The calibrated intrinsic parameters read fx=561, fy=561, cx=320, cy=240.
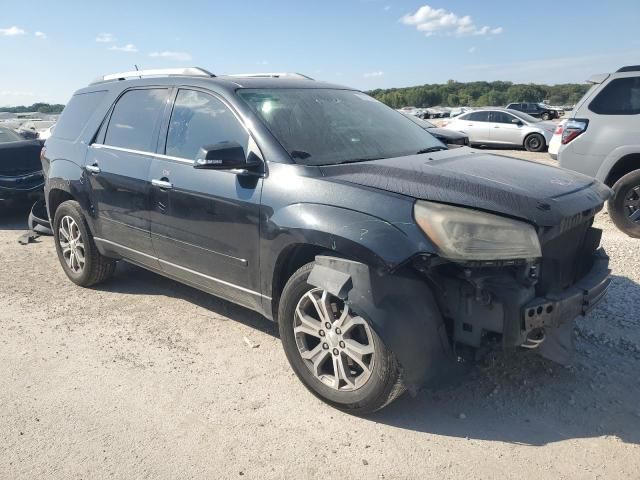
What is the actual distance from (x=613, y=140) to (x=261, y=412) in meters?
5.42

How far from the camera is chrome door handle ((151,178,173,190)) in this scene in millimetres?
3971

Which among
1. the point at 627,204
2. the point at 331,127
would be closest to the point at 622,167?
the point at 627,204

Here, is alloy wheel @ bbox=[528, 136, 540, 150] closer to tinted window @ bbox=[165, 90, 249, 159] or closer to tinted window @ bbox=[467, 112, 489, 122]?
tinted window @ bbox=[467, 112, 489, 122]

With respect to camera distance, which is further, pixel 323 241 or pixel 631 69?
pixel 631 69

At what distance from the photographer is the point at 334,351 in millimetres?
3131

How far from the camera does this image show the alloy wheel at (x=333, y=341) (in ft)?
9.86

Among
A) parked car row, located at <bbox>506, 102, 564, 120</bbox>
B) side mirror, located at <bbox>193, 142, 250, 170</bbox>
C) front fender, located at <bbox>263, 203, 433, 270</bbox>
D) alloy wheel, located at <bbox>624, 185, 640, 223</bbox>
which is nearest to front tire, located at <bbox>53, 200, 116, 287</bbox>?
side mirror, located at <bbox>193, 142, 250, 170</bbox>

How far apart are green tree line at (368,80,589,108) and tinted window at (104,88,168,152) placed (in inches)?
2619

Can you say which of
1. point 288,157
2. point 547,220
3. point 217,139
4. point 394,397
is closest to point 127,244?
point 217,139

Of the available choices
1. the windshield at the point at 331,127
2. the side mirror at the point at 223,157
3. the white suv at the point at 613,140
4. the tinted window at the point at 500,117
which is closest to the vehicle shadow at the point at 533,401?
the windshield at the point at 331,127

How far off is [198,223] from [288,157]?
2.76 ft

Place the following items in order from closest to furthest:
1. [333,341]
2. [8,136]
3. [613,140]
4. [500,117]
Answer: [333,341], [613,140], [8,136], [500,117]

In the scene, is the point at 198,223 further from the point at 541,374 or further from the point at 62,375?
the point at 541,374

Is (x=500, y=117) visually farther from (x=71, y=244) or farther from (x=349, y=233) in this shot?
(x=349, y=233)
